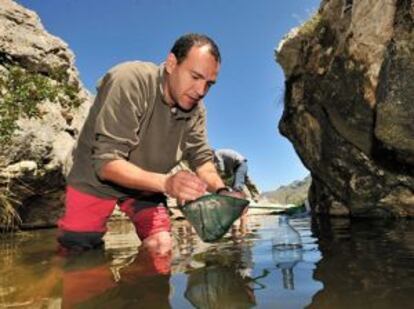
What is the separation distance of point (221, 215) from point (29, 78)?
986cm

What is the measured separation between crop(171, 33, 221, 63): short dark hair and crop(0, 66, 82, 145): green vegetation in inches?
270

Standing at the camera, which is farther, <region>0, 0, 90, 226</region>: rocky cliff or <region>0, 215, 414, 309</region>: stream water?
<region>0, 0, 90, 226</region>: rocky cliff

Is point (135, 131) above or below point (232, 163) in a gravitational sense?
below

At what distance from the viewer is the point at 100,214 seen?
4.69 m

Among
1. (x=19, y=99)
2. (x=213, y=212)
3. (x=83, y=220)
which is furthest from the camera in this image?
(x=19, y=99)

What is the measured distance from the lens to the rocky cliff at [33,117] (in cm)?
959

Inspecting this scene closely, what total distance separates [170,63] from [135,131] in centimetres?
59

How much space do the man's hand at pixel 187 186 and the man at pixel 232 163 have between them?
10260 mm

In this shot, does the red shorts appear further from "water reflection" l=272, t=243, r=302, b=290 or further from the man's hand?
the man's hand

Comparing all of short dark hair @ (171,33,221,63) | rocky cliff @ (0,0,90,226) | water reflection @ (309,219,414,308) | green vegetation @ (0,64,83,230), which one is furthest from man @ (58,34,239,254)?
green vegetation @ (0,64,83,230)

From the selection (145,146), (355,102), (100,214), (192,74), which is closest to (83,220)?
(100,214)

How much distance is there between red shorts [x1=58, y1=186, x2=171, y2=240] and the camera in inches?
180

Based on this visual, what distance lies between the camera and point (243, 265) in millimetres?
3650

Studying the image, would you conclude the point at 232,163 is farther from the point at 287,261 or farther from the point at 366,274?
the point at 366,274
